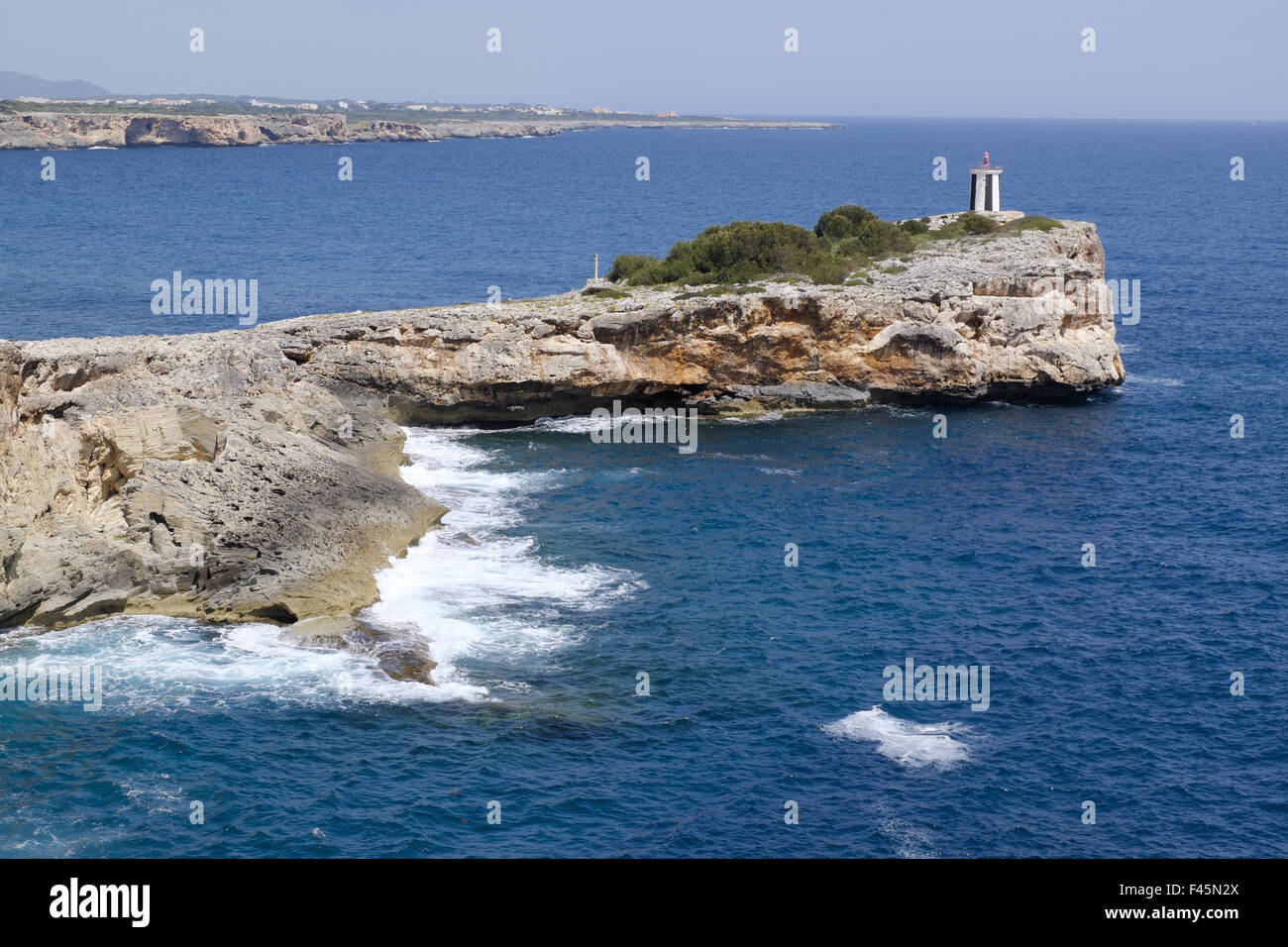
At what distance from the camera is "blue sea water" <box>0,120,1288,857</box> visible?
27.0 m

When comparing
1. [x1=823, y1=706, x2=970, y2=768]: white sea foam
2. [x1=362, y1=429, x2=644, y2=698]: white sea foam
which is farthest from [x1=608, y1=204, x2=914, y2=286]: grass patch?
[x1=823, y1=706, x2=970, y2=768]: white sea foam

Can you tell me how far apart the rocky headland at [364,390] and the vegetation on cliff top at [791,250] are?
5.48ft

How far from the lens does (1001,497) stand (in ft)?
158

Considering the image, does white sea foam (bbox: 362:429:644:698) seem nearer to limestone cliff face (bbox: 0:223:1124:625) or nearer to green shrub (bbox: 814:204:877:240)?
limestone cliff face (bbox: 0:223:1124:625)

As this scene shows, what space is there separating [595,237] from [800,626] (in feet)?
282

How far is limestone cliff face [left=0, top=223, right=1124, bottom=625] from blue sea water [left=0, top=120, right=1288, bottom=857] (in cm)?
137

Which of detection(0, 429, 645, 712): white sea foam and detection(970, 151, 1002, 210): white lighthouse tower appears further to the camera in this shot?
detection(970, 151, 1002, 210): white lighthouse tower

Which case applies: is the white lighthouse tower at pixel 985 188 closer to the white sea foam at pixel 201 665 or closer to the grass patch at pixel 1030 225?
the grass patch at pixel 1030 225

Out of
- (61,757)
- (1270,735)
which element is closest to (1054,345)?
(1270,735)

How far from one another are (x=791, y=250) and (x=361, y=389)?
888 inches

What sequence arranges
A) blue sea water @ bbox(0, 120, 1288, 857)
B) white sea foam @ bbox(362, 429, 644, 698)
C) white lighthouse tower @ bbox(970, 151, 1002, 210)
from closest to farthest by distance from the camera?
blue sea water @ bbox(0, 120, 1288, 857) → white sea foam @ bbox(362, 429, 644, 698) → white lighthouse tower @ bbox(970, 151, 1002, 210)

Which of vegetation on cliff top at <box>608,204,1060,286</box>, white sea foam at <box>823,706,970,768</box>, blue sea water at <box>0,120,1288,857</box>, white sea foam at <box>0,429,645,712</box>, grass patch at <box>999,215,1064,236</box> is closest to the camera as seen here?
blue sea water at <box>0,120,1288,857</box>

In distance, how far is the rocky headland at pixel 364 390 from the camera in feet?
121
